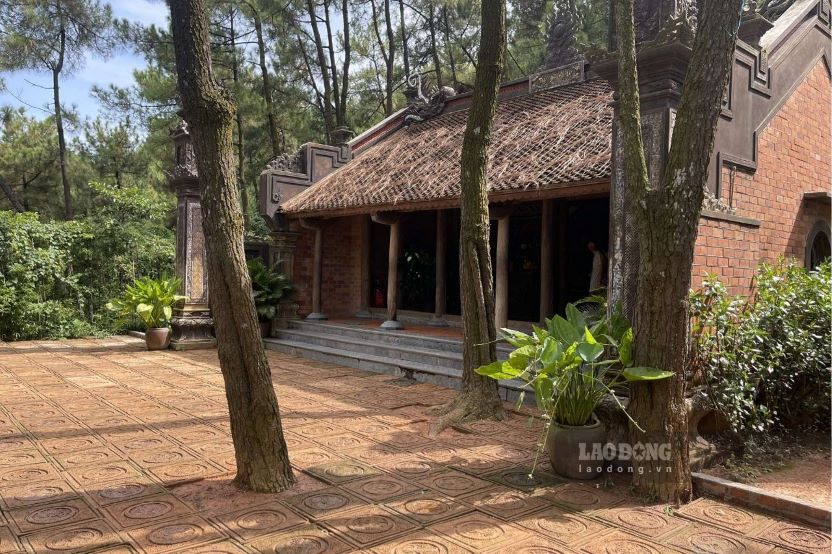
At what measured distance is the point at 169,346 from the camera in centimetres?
1105

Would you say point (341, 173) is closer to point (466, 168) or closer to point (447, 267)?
point (447, 267)

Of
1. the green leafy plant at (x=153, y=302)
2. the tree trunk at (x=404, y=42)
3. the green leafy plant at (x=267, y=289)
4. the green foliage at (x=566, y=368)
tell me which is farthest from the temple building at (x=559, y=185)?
the tree trunk at (x=404, y=42)

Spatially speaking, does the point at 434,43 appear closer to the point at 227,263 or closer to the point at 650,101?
the point at 650,101

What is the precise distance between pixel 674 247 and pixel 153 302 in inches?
385

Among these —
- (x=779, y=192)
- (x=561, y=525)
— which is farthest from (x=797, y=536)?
(x=779, y=192)

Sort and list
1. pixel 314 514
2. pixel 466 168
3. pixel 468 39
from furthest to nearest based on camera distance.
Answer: pixel 468 39
pixel 466 168
pixel 314 514

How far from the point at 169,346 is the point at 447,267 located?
213 inches

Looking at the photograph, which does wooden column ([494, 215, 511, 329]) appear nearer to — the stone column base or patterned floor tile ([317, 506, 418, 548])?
patterned floor tile ([317, 506, 418, 548])

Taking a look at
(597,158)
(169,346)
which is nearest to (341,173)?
(169,346)

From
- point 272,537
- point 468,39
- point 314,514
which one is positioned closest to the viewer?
point 272,537

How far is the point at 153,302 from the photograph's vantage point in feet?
35.9

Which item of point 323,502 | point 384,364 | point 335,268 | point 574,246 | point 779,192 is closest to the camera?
point 323,502

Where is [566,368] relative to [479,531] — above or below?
above

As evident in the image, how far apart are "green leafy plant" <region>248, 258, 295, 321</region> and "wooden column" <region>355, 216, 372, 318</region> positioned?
5.30 ft
